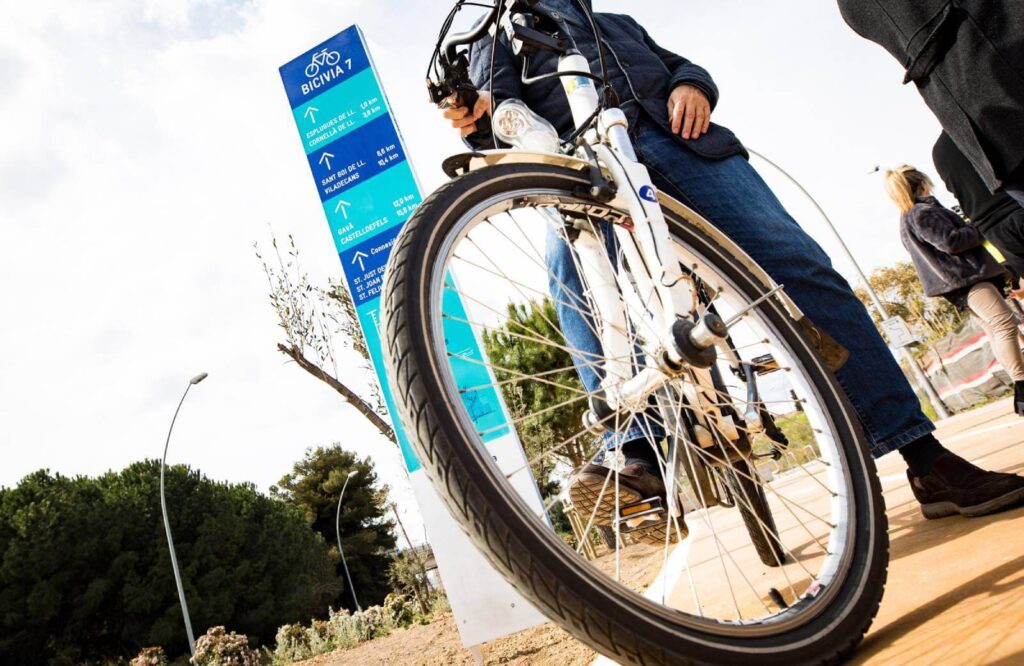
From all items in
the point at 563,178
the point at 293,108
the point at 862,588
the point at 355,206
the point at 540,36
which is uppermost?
the point at 293,108

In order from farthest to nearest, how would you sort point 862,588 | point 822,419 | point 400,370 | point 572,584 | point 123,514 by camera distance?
point 123,514 < point 822,419 < point 862,588 < point 400,370 < point 572,584

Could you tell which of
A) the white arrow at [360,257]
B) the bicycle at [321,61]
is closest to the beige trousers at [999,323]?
the white arrow at [360,257]

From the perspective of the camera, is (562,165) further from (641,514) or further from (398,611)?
(398,611)

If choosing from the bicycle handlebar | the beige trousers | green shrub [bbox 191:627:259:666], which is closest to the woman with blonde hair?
the beige trousers

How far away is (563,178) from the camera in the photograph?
134 cm

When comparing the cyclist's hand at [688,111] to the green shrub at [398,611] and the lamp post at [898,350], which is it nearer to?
the lamp post at [898,350]

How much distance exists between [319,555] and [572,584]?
1479 inches

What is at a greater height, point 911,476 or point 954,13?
point 954,13

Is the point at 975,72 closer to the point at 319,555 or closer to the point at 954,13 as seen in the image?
the point at 954,13

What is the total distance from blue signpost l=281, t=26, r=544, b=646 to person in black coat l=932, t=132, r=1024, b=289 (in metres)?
2.51

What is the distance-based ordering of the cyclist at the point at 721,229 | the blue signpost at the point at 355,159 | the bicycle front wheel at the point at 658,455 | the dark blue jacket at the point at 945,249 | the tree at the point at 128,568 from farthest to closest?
1. the tree at the point at 128,568
2. the blue signpost at the point at 355,159
3. the dark blue jacket at the point at 945,249
4. the cyclist at the point at 721,229
5. the bicycle front wheel at the point at 658,455

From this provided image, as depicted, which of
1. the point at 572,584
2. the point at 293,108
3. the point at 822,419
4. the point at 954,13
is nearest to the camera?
the point at 572,584

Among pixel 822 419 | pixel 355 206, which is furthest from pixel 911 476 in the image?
pixel 355 206

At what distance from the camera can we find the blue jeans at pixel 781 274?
174cm
